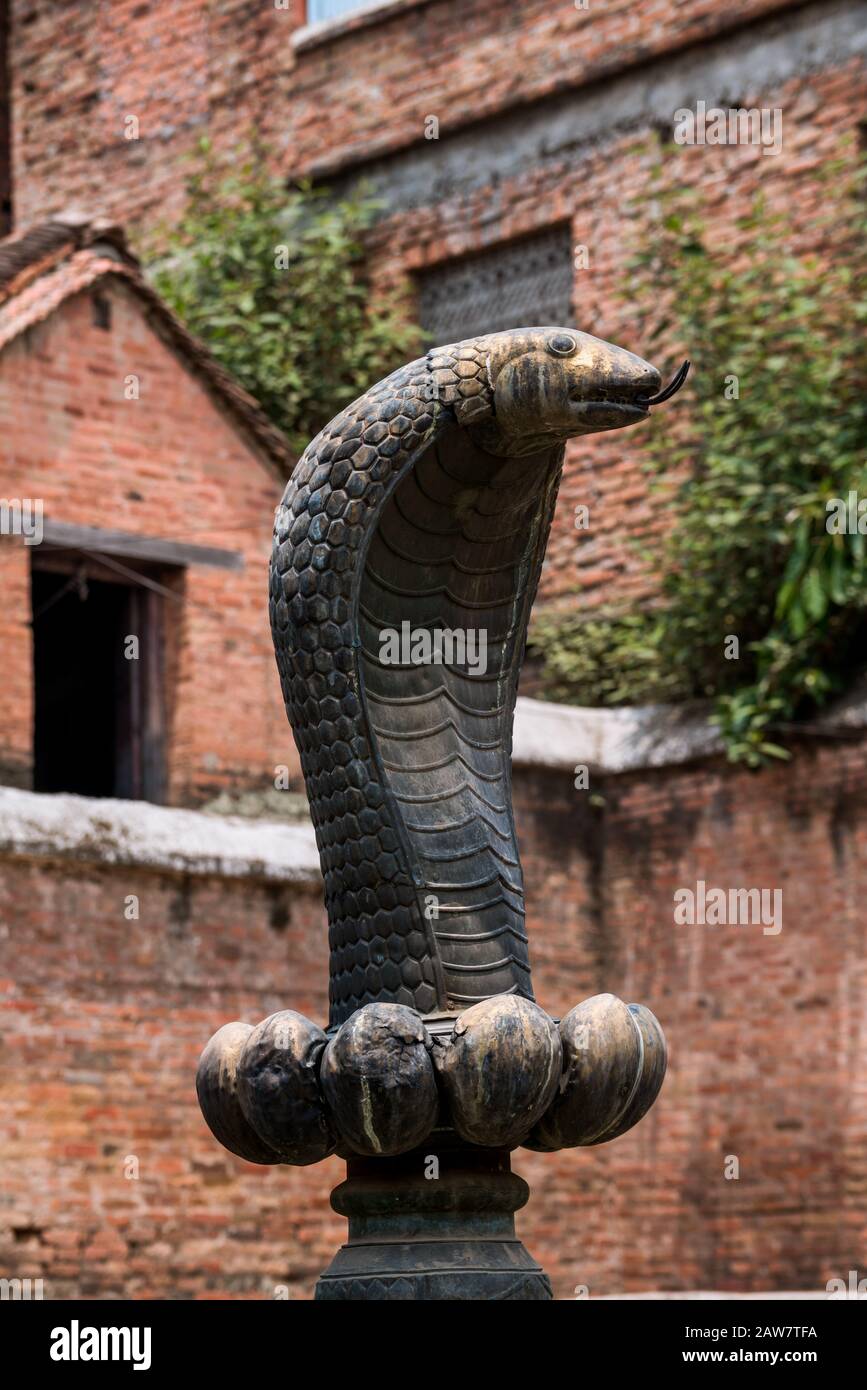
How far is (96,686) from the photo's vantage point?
47.3ft

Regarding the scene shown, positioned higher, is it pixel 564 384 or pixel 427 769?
pixel 564 384

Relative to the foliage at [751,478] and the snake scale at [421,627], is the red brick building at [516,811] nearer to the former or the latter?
the foliage at [751,478]

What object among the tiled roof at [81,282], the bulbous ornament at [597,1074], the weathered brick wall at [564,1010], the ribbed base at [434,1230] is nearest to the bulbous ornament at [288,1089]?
the ribbed base at [434,1230]

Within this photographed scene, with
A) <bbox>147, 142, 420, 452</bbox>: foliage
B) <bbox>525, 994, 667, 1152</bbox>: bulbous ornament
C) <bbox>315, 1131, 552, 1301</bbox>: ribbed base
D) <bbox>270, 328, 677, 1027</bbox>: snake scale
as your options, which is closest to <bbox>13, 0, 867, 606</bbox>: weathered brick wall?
<bbox>147, 142, 420, 452</bbox>: foliage

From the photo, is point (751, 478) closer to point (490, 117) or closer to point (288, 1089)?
point (490, 117)

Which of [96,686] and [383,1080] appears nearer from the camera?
[383,1080]

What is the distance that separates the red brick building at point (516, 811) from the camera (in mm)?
11227

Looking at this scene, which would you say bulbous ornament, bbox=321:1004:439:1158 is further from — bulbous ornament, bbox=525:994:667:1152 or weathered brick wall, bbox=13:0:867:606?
weathered brick wall, bbox=13:0:867:606

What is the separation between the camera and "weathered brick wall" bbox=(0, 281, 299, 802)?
1206cm

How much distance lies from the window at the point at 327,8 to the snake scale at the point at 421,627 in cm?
1131

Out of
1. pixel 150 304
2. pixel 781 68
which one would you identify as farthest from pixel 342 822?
pixel 781 68

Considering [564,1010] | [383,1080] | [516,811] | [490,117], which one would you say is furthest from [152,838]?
[383,1080]

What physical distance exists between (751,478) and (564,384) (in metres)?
7.57
